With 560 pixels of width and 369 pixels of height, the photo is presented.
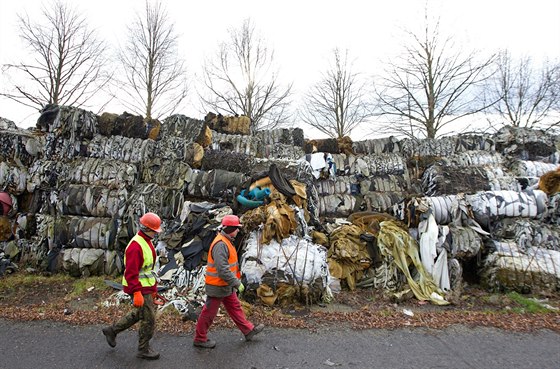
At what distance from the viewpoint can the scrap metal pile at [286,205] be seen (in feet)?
20.5

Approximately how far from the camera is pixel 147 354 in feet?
12.2

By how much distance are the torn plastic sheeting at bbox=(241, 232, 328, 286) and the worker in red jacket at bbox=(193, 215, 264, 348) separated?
1.49 m

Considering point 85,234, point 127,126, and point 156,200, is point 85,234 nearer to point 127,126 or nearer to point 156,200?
point 156,200

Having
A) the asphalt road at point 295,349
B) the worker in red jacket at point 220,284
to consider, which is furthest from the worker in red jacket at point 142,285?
the worker in red jacket at point 220,284

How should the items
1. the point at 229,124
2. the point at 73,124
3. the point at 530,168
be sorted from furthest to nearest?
1. the point at 229,124
2. the point at 530,168
3. the point at 73,124

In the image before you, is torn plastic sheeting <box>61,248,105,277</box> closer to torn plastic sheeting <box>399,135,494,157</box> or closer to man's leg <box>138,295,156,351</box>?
man's leg <box>138,295,156,351</box>

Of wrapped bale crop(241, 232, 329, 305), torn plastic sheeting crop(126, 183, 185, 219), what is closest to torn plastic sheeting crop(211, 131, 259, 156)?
torn plastic sheeting crop(126, 183, 185, 219)

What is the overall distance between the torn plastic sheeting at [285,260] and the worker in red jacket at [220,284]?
58.5 inches

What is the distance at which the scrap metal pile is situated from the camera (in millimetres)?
6234

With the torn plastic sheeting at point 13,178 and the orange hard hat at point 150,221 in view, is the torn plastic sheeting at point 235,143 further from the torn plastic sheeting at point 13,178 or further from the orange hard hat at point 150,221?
the orange hard hat at point 150,221

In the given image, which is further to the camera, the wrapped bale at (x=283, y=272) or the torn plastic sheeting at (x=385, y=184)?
the torn plastic sheeting at (x=385, y=184)

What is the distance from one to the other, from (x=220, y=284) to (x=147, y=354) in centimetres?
108

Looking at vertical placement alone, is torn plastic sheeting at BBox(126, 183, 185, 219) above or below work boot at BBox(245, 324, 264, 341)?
above

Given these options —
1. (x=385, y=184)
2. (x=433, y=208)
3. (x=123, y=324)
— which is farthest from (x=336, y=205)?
(x=123, y=324)
